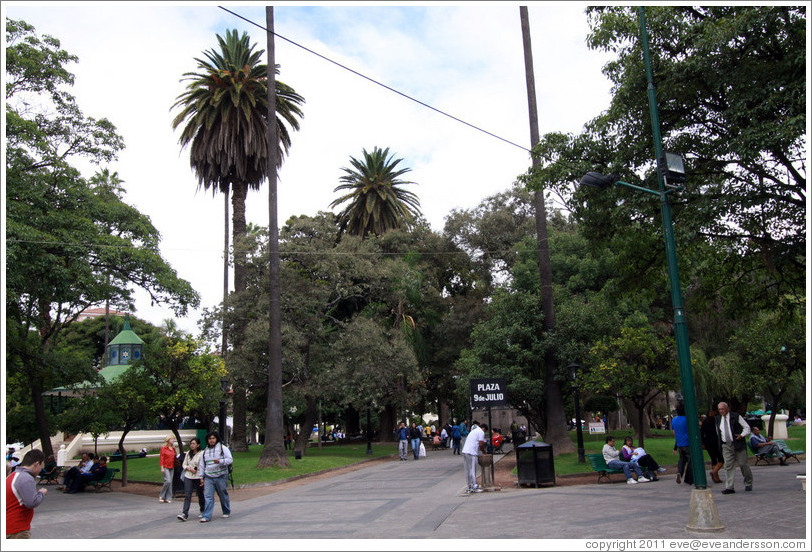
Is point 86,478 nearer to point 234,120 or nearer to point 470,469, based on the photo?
point 470,469

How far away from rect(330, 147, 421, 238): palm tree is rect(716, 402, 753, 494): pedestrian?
38134mm

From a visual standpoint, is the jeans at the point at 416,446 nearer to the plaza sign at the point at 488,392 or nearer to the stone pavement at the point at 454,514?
the stone pavement at the point at 454,514

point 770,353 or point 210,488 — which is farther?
point 770,353

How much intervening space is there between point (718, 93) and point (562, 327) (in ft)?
42.9

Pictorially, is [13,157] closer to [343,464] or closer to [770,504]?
[343,464]

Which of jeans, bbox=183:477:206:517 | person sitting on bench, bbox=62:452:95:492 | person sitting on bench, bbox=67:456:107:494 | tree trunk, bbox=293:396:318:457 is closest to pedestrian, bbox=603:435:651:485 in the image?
jeans, bbox=183:477:206:517

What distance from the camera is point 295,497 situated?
687 inches

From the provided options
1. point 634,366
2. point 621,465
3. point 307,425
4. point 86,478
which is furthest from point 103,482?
point 634,366

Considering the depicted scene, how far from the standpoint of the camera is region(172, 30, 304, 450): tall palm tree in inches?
1379

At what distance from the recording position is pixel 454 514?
40.9 ft

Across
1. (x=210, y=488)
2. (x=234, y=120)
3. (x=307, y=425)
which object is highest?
(x=234, y=120)

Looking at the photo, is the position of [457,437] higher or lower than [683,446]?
lower

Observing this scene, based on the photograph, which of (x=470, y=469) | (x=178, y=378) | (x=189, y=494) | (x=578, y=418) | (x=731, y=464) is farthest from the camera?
(x=178, y=378)

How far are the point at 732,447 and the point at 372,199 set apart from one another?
1547 inches
